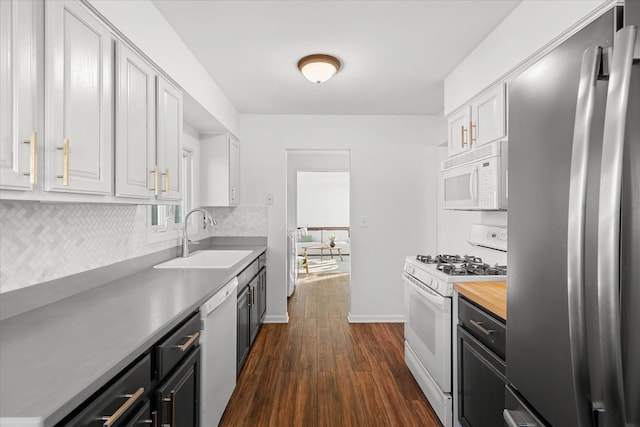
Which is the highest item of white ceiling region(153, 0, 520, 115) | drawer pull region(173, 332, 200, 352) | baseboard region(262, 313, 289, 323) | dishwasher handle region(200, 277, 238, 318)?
white ceiling region(153, 0, 520, 115)

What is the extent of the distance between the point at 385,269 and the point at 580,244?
3.38 meters

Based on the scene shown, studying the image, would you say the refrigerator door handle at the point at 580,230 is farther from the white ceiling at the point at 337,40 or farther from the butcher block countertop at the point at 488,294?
the white ceiling at the point at 337,40

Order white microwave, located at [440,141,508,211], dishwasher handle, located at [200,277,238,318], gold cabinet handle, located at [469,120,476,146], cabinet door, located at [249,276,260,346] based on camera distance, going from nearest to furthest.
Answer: dishwasher handle, located at [200,277,238,318] → white microwave, located at [440,141,508,211] → gold cabinet handle, located at [469,120,476,146] → cabinet door, located at [249,276,260,346]

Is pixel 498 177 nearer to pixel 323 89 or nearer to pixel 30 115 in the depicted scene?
pixel 323 89

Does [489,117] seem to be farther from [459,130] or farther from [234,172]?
[234,172]

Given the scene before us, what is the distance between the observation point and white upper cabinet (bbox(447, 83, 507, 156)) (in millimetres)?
2076

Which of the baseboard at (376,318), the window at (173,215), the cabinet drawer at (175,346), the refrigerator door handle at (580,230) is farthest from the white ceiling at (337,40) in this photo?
the baseboard at (376,318)

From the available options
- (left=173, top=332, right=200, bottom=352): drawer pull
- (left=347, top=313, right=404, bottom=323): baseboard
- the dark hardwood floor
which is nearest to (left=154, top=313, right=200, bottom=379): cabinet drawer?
(left=173, top=332, right=200, bottom=352): drawer pull

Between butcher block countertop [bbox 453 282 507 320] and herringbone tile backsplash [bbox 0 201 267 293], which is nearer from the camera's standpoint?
herringbone tile backsplash [bbox 0 201 267 293]

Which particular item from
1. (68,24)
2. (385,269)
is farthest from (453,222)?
(68,24)

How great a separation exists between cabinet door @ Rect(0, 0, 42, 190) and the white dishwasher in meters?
0.96

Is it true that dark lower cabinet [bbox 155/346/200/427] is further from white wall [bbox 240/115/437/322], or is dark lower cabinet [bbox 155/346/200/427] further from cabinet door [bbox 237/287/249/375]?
white wall [bbox 240/115/437/322]

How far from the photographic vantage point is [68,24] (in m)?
1.19

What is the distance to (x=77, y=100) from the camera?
A: 1.23 m
